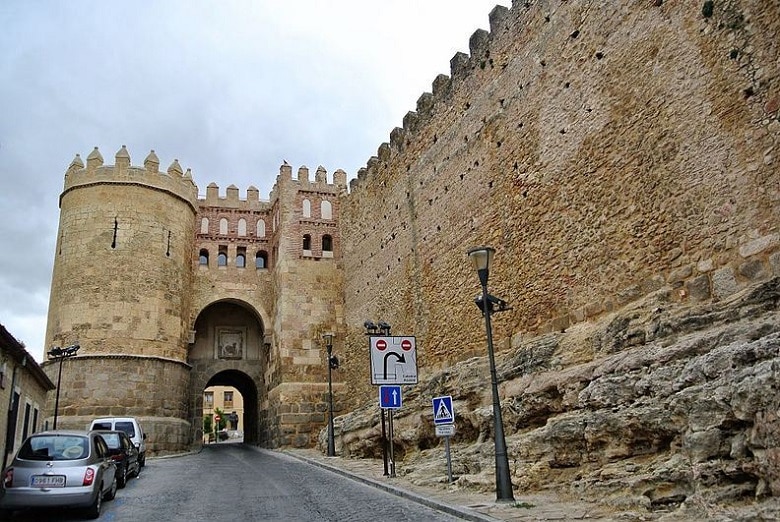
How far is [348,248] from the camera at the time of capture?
76.9ft

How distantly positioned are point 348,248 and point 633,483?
57.4 feet

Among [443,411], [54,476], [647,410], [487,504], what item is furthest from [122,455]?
[647,410]

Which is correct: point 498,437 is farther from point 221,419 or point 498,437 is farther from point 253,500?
point 221,419

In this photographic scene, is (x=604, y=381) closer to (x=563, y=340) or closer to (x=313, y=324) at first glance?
(x=563, y=340)

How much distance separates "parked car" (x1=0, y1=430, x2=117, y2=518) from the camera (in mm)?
7508

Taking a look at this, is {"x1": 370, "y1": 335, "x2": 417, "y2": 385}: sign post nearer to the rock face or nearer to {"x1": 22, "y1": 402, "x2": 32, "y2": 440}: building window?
the rock face

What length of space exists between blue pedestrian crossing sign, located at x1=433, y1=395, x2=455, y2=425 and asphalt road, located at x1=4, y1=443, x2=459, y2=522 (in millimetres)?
1288

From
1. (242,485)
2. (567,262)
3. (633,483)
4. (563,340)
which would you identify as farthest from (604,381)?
(242,485)

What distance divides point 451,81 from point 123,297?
1258 centimetres

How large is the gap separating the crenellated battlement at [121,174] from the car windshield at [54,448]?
608 inches

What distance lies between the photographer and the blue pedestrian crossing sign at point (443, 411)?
9602 millimetres

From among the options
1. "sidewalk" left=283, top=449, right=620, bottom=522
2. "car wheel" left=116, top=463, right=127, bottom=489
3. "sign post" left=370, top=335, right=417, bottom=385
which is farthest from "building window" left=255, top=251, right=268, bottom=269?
"sidewalk" left=283, top=449, right=620, bottom=522

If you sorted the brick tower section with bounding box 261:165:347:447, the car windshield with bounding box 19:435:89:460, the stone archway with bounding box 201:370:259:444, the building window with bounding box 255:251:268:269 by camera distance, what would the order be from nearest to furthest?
the car windshield with bounding box 19:435:89:460, the brick tower section with bounding box 261:165:347:447, the building window with bounding box 255:251:268:269, the stone archway with bounding box 201:370:259:444

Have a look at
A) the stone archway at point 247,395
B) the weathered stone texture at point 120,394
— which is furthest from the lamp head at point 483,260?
the stone archway at point 247,395
